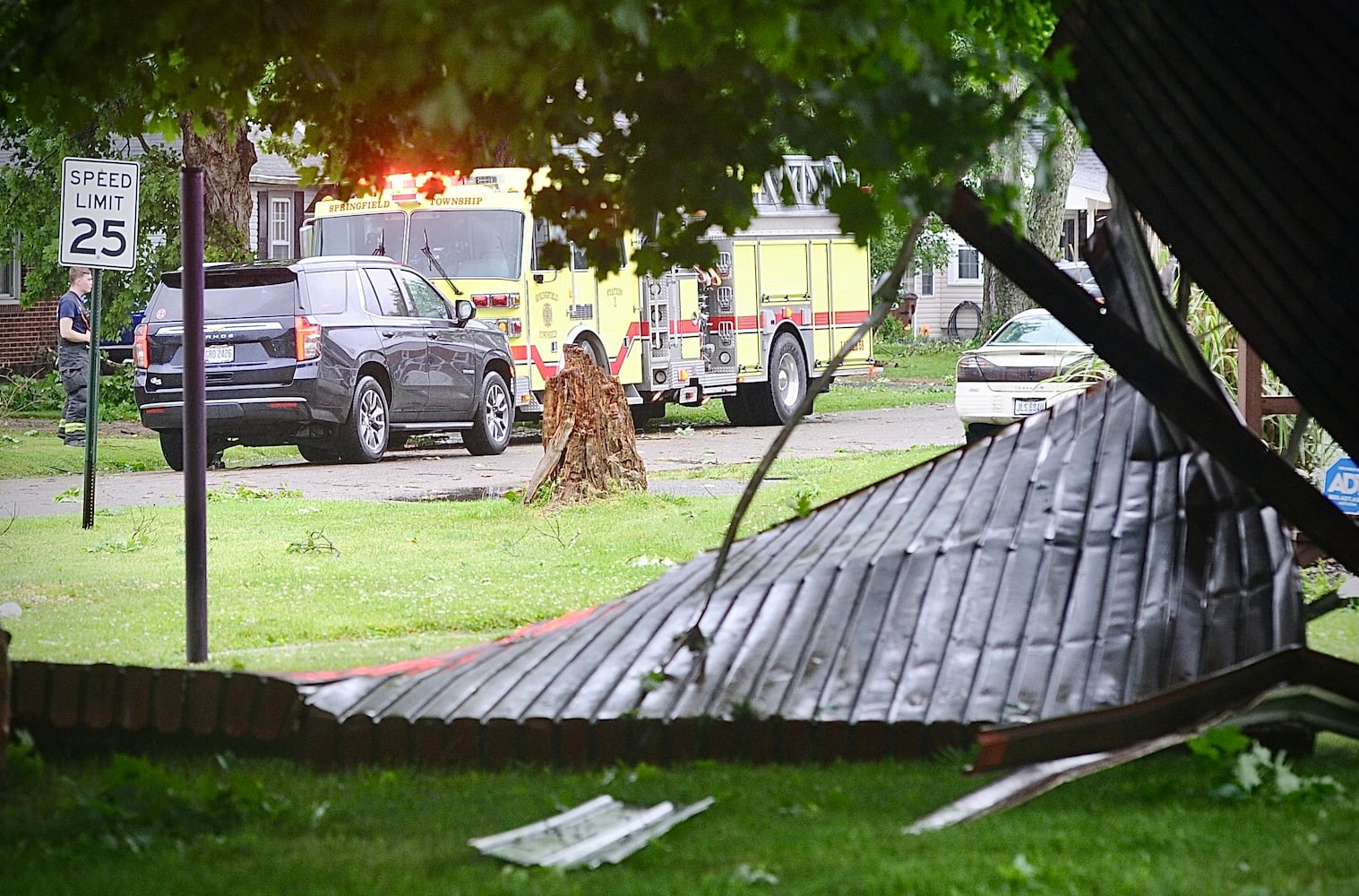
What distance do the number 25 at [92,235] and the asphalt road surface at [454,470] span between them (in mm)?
2083

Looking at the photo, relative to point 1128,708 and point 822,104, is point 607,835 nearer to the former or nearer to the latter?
point 1128,708

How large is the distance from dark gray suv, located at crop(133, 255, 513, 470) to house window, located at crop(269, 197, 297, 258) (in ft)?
62.1

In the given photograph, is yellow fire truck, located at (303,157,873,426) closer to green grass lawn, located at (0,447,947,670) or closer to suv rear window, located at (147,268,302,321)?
suv rear window, located at (147,268,302,321)

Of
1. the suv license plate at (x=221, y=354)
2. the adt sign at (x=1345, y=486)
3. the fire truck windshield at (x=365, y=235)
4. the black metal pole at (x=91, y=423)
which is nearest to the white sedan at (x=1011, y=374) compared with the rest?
the fire truck windshield at (x=365, y=235)

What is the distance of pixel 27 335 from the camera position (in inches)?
1196

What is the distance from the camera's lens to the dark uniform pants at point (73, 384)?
19562 mm

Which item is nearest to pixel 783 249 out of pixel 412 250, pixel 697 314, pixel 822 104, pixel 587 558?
pixel 697 314

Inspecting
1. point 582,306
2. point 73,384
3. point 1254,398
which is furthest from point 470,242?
point 1254,398

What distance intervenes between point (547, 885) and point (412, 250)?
15.9 m

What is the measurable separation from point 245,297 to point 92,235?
4289 mm

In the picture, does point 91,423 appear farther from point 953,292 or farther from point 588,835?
point 953,292

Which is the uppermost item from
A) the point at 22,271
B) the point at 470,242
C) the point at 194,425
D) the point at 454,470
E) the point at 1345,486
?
the point at 22,271

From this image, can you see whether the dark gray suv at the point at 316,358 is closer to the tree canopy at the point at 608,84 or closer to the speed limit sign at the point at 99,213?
the speed limit sign at the point at 99,213

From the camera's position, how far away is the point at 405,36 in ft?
10.0
